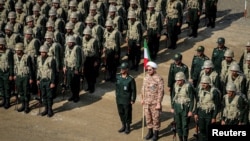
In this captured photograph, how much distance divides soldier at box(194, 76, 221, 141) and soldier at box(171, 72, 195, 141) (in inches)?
7.7

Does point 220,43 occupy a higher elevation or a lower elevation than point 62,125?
higher

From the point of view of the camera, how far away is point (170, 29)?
1841cm

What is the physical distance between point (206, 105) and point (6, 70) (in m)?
6.18

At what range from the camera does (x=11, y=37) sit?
16.5 metres

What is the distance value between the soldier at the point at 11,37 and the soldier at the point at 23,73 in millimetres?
1710

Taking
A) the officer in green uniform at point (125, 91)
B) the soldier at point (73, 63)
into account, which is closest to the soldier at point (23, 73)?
the soldier at point (73, 63)

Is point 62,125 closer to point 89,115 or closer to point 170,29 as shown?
point 89,115

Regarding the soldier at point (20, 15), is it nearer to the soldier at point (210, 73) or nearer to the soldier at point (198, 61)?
the soldier at point (198, 61)

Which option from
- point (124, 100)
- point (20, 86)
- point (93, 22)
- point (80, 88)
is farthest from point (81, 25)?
point (124, 100)

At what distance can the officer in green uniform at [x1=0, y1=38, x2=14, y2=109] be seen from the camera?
1487cm

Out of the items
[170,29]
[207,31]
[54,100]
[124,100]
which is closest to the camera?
[124,100]

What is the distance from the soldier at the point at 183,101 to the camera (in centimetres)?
1232

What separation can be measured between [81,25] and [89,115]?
3.70 m

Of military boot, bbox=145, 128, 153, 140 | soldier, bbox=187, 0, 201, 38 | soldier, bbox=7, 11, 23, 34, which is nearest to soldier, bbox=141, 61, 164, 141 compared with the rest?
military boot, bbox=145, 128, 153, 140
